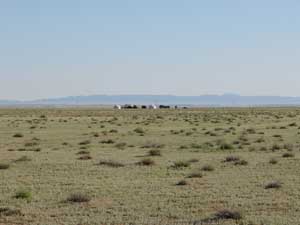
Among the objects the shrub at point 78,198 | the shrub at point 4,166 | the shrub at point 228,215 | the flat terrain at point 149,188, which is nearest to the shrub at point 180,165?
the flat terrain at point 149,188

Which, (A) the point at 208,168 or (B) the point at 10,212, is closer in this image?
(B) the point at 10,212

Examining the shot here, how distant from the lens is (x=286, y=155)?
28172 mm

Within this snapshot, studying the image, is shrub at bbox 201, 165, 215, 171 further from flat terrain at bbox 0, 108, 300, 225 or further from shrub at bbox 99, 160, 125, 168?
shrub at bbox 99, 160, 125, 168

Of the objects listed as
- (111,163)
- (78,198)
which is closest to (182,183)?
(78,198)

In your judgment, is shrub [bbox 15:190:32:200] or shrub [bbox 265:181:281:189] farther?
shrub [bbox 265:181:281:189]

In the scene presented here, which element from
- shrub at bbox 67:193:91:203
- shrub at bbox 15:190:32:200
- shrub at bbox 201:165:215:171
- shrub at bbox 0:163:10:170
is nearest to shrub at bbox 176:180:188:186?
shrub at bbox 201:165:215:171

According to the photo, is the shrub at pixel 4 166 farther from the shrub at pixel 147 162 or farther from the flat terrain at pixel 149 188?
the shrub at pixel 147 162

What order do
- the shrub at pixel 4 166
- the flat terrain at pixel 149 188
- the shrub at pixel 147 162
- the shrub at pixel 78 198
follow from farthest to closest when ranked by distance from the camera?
the shrub at pixel 147 162 → the shrub at pixel 4 166 → the shrub at pixel 78 198 → the flat terrain at pixel 149 188

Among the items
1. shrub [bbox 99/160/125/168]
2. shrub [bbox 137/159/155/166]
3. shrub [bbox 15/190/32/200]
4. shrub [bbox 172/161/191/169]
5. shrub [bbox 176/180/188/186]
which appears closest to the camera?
shrub [bbox 15/190/32/200]

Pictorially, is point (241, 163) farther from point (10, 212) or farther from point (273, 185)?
point (10, 212)

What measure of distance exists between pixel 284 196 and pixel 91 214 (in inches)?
209

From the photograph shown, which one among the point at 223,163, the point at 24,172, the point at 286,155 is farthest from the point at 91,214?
the point at 286,155

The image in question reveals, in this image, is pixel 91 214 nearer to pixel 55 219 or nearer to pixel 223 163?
pixel 55 219

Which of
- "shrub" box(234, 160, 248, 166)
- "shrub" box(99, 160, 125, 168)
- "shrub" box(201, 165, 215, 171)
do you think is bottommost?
"shrub" box(99, 160, 125, 168)
